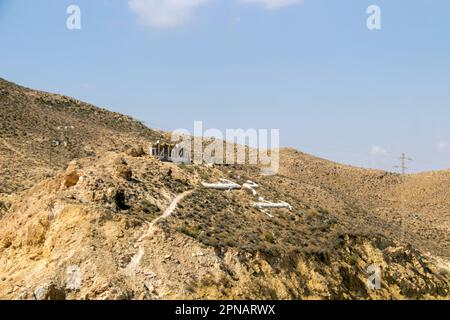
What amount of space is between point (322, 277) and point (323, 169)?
68.4 metres

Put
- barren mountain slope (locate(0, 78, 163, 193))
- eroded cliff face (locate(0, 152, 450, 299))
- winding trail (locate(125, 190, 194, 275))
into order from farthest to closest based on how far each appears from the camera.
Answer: barren mountain slope (locate(0, 78, 163, 193)) → winding trail (locate(125, 190, 194, 275)) → eroded cliff face (locate(0, 152, 450, 299))

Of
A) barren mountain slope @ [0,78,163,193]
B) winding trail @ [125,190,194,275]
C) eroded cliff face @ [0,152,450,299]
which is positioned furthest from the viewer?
barren mountain slope @ [0,78,163,193]

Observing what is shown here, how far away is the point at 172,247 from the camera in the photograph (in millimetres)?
25562

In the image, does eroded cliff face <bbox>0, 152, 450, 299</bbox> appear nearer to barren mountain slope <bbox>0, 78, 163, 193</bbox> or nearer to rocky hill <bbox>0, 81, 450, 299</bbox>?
rocky hill <bbox>0, 81, 450, 299</bbox>

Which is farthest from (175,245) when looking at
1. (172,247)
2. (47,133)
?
(47,133)

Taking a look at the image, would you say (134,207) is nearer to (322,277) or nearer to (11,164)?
(322,277)

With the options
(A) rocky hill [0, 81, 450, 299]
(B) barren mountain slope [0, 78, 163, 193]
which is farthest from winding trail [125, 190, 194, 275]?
(B) barren mountain slope [0, 78, 163, 193]

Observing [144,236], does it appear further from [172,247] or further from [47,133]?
[47,133]

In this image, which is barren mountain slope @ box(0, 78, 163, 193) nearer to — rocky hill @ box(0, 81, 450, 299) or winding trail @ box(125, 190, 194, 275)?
rocky hill @ box(0, 81, 450, 299)

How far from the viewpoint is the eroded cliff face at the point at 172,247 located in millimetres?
23594

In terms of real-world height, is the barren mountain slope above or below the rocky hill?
above

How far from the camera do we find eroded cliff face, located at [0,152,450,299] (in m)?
23.6

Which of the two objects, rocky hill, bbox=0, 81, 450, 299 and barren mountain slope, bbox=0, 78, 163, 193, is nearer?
rocky hill, bbox=0, 81, 450, 299

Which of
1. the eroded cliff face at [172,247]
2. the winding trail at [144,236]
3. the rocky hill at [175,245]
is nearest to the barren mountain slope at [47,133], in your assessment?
the rocky hill at [175,245]
